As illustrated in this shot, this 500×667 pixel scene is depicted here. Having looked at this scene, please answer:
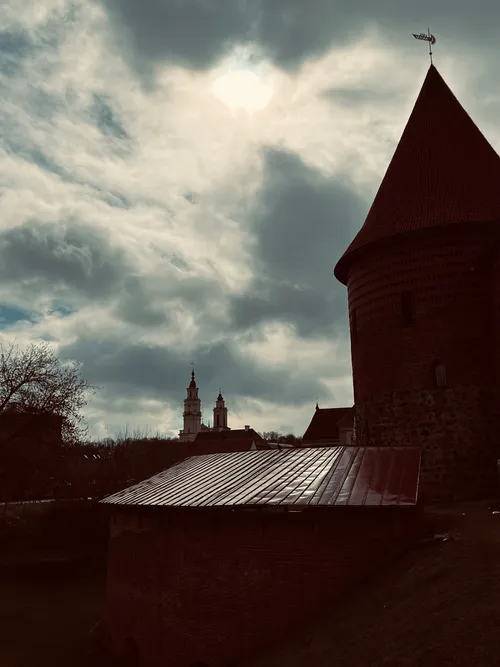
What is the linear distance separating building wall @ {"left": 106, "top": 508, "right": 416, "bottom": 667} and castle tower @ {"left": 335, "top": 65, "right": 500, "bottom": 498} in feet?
21.6

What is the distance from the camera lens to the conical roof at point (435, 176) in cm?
1638

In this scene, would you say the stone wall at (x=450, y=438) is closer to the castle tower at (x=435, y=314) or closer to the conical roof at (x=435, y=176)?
the castle tower at (x=435, y=314)

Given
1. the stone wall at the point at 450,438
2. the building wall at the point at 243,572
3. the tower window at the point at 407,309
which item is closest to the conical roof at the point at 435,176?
the tower window at the point at 407,309

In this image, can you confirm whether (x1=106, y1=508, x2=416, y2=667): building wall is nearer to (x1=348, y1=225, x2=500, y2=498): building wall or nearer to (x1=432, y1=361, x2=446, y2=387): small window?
(x1=348, y1=225, x2=500, y2=498): building wall

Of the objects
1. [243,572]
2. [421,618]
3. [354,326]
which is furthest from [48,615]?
[421,618]

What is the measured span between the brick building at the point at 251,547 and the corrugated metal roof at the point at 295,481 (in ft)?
0.11

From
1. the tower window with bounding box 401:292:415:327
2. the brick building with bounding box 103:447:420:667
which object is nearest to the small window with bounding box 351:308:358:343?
the tower window with bounding box 401:292:415:327

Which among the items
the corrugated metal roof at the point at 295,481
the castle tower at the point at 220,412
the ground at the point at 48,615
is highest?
the castle tower at the point at 220,412

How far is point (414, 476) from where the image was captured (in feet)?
32.4

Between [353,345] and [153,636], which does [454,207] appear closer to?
[353,345]

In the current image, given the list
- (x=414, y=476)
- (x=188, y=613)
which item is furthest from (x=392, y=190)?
(x=188, y=613)

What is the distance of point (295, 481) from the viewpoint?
412 inches

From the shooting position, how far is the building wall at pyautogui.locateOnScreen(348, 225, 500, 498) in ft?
49.3

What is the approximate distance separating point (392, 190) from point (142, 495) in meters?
11.8
